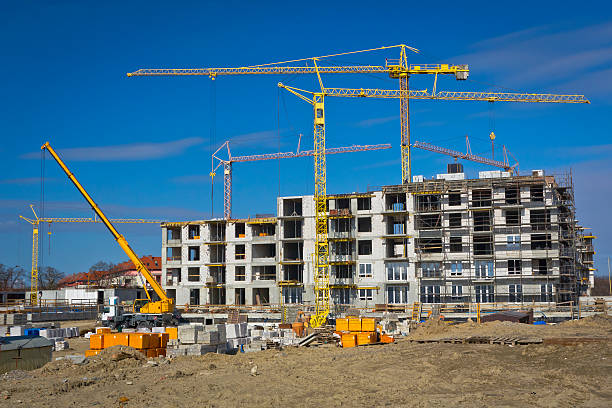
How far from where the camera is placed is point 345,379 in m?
22.0

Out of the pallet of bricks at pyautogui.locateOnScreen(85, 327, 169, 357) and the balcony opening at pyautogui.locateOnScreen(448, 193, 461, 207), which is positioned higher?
the balcony opening at pyautogui.locateOnScreen(448, 193, 461, 207)

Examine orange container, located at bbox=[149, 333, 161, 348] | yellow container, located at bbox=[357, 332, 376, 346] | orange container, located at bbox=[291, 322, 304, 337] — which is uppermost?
orange container, located at bbox=[149, 333, 161, 348]

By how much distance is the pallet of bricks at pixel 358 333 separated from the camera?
34969 millimetres

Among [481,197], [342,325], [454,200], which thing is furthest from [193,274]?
[342,325]

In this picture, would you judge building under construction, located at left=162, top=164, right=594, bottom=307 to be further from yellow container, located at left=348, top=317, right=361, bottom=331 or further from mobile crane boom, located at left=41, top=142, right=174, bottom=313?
yellow container, located at left=348, top=317, right=361, bottom=331

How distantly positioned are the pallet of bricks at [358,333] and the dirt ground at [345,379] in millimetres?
5741

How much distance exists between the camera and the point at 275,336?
3891 cm

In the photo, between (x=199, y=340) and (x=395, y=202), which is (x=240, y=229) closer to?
(x=395, y=202)

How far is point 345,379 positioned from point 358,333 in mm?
13980

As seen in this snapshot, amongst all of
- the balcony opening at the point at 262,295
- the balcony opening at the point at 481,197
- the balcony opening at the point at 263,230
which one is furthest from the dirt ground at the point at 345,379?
the balcony opening at the point at 263,230

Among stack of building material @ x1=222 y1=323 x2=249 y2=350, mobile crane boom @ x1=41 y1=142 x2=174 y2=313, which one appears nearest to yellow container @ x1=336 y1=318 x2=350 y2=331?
stack of building material @ x1=222 y1=323 x2=249 y2=350

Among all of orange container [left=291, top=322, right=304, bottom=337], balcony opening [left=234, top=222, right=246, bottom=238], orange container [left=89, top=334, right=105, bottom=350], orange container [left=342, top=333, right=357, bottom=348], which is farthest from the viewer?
balcony opening [left=234, top=222, right=246, bottom=238]

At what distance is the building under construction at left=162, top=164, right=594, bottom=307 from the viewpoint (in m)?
64.8

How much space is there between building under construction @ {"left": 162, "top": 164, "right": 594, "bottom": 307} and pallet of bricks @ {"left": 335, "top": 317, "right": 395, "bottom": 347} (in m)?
29.9
